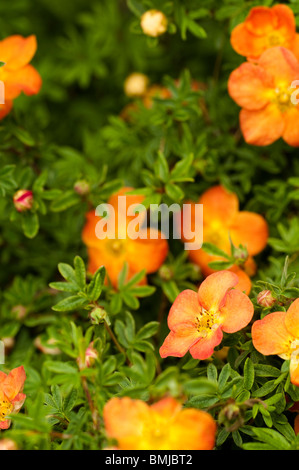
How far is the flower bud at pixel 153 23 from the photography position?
5.26 feet

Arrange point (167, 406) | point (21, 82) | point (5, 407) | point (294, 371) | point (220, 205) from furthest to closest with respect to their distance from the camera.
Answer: point (220, 205) → point (21, 82) → point (5, 407) → point (294, 371) → point (167, 406)

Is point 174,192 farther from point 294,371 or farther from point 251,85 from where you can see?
point 294,371

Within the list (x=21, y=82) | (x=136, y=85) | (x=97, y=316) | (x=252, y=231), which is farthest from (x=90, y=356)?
(x=136, y=85)

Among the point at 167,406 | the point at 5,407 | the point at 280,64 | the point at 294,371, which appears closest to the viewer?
the point at 167,406

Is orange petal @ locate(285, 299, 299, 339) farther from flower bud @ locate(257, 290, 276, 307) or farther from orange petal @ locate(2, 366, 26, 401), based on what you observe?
orange petal @ locate(2, 366, 26, 401)

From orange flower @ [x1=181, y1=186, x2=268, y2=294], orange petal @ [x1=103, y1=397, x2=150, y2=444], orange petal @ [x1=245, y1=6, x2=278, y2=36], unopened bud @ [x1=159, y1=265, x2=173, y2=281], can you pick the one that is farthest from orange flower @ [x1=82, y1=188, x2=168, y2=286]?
orange petal @ [x1=103, y1=397, x2=150, y2=444]

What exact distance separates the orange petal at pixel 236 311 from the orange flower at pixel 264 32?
26.0 inches

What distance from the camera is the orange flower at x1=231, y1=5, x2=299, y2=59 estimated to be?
1505 millimetres

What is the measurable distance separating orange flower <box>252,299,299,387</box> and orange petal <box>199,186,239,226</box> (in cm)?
56

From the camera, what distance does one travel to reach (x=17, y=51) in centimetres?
162

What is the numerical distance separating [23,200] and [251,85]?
0.63 meters

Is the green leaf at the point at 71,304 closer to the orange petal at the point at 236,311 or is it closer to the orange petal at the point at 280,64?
the orange petal at the point at 236,311

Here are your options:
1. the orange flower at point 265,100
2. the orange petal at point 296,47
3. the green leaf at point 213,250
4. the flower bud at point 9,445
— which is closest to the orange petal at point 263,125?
the orange flower at point 265,100
